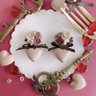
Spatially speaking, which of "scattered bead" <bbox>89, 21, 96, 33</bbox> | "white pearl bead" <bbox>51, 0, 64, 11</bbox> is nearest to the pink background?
"white pearl bead" <bbox>51, 0, 64, 11</bbox>

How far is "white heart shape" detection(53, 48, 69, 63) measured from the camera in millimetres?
1016

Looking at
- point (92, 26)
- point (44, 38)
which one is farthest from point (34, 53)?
point (92, 26)

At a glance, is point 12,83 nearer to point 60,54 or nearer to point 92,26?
point 60,54

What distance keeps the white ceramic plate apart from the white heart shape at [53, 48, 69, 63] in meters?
0.02

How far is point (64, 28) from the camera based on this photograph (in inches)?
41.1

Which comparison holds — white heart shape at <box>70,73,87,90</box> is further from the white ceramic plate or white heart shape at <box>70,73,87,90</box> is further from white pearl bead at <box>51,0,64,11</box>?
white pearl bead at <box>51,0,64,11</box>

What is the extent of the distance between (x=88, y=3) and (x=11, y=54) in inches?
10.4

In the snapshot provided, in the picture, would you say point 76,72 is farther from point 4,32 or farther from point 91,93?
point 4,32

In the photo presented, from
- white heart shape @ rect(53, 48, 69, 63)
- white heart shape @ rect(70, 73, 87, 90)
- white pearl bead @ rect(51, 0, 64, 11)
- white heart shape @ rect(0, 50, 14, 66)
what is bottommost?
white heart shape @ rect(70, 73, 87, 90)

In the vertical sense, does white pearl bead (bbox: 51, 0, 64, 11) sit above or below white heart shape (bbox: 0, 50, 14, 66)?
above

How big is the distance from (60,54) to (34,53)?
0.07m

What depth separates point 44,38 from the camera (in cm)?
104

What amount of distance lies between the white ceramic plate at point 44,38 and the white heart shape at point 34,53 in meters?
0.02

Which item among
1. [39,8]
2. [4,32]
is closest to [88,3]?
[39,8]
